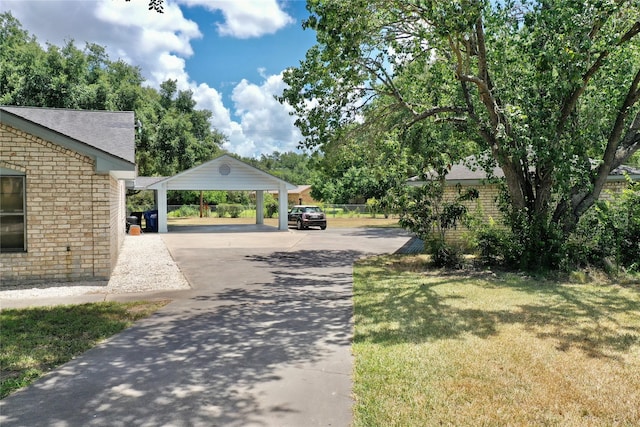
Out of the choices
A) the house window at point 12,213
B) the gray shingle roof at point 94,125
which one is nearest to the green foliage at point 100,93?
the gray shingle roof at point 94,125

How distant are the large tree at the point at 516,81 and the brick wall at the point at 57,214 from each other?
5419 millimetres

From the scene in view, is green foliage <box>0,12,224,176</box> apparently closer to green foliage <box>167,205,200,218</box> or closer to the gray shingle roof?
green foliage <box>167,205,200,218</box>

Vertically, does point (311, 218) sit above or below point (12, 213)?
below

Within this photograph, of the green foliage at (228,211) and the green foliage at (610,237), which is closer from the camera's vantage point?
the green foliage at (610,237)

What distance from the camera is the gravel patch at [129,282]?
8.61 metres

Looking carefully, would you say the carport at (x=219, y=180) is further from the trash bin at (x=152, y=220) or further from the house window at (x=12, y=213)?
the house window at (x=12, y=213)

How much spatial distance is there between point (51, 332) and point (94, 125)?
8.27 metres

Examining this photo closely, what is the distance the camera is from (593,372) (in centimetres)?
467

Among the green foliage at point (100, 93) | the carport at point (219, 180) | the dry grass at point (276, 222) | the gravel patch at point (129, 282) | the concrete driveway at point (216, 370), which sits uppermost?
the green foliage at point (100, 93)

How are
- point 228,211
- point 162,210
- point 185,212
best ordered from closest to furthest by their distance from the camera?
point 162,210
point 228,211
point 185,212

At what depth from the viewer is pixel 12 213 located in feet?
30.7

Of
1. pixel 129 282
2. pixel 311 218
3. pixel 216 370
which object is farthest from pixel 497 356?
pixel 311 218

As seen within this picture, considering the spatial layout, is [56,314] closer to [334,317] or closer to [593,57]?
[334,317]

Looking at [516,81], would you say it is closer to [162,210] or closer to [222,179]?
[222,179]
